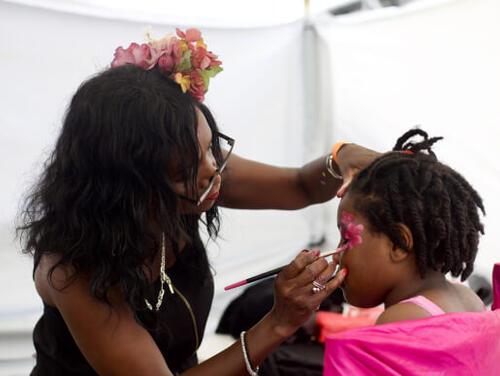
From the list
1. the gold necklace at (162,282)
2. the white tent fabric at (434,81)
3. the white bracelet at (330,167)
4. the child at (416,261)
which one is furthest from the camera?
the white tent fabric at (434,81)

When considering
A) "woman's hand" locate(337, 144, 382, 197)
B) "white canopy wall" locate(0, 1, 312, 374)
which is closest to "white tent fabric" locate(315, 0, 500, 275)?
"white canopy wall" locate(0, 1, 312, 374)

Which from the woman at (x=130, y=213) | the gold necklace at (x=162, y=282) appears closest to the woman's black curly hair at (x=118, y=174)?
the woman at (x=130, y=213)

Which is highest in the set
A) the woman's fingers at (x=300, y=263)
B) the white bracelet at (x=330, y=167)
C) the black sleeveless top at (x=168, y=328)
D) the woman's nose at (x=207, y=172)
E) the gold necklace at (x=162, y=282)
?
the woman's nose at (x=207, y=172)

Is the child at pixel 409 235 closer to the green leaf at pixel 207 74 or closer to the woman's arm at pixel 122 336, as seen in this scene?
the woman's arm at pixel 122 336

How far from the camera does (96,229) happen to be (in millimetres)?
1231

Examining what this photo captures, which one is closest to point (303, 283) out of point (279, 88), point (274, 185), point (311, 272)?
point (311, 272)

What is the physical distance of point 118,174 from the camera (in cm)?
121

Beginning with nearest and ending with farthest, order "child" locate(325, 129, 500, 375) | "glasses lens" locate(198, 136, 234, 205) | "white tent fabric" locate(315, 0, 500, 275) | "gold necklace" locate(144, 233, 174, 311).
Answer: "child" locate(325, 129, 500, 375) → "glasses lens" locate(198, 136, 234, 205) → "gold necklace" locate(144, 233, 174, 311) → "white tent fabric" locate(315, 0, 500, 275)

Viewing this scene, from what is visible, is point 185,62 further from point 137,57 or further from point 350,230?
point 350,230

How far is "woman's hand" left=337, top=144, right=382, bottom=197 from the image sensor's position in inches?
55.0

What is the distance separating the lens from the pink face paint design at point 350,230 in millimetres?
1204

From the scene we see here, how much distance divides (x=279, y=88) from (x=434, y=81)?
2.70ft

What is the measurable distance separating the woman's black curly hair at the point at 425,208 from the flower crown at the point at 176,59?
1.20ft

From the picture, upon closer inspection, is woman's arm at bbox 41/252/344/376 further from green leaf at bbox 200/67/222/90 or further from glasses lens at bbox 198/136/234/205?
green leaf at bbox 200/67/222/90
